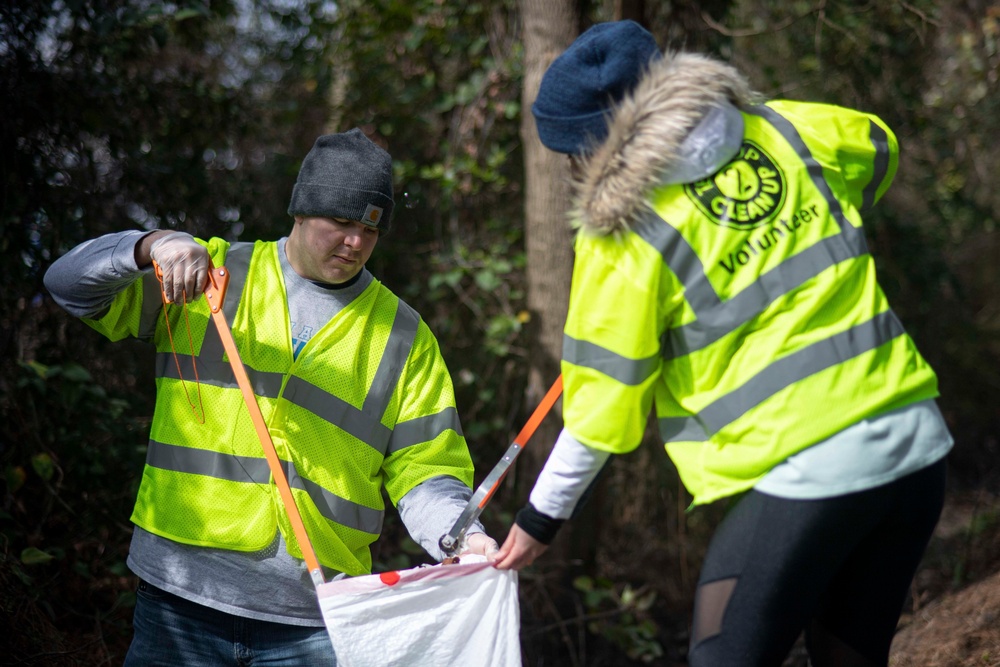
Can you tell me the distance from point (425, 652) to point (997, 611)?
2.45m

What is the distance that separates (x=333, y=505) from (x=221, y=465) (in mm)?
277

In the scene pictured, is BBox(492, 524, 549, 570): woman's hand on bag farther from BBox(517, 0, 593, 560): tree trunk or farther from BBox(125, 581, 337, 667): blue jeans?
BBox(517, 0, 593, 560): tree trunk

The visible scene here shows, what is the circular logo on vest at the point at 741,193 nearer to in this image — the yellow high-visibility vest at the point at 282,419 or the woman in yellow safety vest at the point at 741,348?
the woman in yellow safety vest at the point at 741,348

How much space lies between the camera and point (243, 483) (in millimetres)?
2090

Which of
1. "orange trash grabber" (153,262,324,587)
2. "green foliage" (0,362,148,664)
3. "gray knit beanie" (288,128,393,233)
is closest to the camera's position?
"orange trash grabber" (153,262,324,587)

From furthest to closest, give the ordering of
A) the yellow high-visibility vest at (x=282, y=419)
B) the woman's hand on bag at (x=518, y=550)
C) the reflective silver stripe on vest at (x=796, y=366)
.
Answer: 1. the yellow high-visibility vest at (x=282, y=419)
2. the woman's hand on bag at (x=518, y=550)
3. the reflective silver stripe on vest at (x=796, y=366)

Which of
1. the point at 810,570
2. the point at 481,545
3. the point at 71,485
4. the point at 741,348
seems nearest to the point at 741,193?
the point at 741,348

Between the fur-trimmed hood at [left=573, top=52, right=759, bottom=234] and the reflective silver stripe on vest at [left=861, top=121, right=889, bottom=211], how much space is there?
0.39 metres

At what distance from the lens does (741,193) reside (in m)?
1.66

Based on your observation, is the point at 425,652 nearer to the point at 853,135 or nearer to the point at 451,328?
the point at 853,135

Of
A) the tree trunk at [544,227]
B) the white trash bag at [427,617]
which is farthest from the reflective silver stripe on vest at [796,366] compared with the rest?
the tree trunk at [544,227]

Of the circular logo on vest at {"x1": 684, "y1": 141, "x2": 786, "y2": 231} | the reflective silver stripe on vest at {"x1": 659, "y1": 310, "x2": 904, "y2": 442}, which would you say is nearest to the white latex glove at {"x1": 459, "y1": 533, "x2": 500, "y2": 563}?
the reflective silver stripe on vest at {"x1": 659, "y1": 310, "x2": 904, "y2": 442}

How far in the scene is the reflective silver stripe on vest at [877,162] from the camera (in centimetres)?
192

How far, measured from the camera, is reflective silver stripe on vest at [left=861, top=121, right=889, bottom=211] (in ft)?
6.30
